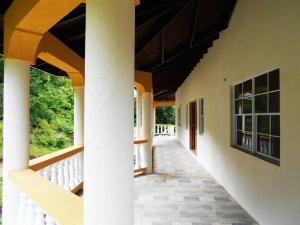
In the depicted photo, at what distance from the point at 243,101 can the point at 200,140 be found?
14.4 ft

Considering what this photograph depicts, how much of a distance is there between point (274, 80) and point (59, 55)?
10.2 feet

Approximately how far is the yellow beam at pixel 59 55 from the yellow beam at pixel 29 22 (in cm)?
37

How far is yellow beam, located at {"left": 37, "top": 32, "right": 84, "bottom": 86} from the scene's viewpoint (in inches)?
143

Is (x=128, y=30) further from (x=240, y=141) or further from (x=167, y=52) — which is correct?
(x=167, y=52)

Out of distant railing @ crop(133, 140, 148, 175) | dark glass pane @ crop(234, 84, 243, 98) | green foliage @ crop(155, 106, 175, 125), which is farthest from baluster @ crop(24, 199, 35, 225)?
green foliage @ crop(155, 106, 175, 125)

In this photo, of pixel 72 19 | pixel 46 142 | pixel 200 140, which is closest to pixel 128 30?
pixel 72 19

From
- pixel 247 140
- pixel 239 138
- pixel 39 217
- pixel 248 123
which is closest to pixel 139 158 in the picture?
pixel 239 138

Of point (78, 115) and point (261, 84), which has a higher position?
point (261, 84)

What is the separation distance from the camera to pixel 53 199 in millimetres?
1997

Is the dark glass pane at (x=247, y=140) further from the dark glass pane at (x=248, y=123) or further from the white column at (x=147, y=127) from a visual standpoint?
the white column at (x=147, y=127)

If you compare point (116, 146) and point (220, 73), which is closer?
point (116, 146)

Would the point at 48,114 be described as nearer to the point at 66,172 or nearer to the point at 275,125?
the point at 66,172

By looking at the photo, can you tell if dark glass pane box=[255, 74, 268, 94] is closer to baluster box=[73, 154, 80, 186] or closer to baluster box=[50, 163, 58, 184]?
baluster box=[50, 163, 58, 184]

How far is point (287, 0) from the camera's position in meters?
3.05
